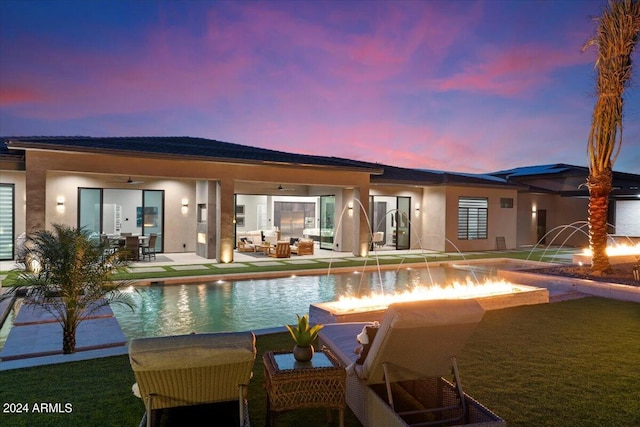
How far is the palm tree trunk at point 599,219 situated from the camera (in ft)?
37.8

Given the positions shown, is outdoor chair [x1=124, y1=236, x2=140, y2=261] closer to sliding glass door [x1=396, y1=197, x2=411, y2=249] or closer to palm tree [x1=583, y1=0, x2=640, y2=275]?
sliding glass door [x1=396, y1=197, x2=411, y2=249]

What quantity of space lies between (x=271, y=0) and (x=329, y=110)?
1233 cm

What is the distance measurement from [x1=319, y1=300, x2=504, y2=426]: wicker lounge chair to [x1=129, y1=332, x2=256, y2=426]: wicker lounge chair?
1013 millimetres

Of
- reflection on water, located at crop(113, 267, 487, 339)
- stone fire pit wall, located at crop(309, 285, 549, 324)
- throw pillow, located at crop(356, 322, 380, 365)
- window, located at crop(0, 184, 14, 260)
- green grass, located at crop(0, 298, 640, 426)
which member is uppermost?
window, located at crop(0, 184, 14, 260)

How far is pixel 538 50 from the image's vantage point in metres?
17.9

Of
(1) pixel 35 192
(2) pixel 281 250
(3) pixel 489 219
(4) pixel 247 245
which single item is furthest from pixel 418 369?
(3) pixel 489 219

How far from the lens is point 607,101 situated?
448 inches

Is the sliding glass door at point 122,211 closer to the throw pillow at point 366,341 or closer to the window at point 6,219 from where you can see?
the window at point 6,219

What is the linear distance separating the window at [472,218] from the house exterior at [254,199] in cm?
5

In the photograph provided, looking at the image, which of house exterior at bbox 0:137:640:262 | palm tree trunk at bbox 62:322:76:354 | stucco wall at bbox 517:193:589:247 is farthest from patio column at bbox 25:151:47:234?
stucco wall at bbox 517:193:589:247

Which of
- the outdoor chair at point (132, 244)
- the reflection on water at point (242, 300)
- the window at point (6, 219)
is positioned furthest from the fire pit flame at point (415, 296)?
the window at point (6, 219)

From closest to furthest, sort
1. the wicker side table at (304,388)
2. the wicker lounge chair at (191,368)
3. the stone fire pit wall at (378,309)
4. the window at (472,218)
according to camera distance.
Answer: the wicker lounge chair at (191,368) → the wicker side table at (304,388) → the stone fire pit wall at (378,309) → the window at (472,218)

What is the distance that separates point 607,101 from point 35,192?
1606 centimetres

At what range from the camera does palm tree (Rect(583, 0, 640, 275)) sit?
36.3 ft
